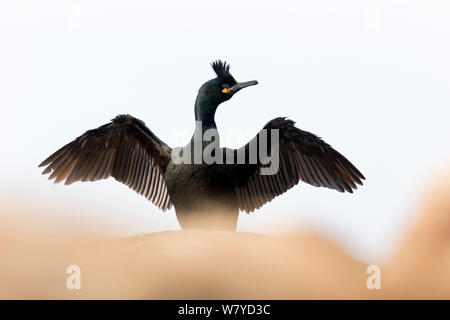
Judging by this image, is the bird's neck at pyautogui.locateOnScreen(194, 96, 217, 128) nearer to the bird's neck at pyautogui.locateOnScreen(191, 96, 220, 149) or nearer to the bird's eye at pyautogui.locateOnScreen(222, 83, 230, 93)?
the bird's neck at pyautogui.locateOnScreen(191, 96, 220, 149)

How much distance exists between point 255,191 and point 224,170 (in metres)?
0.78

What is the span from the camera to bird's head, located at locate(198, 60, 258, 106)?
6.63 m

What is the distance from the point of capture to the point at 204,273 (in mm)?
4578

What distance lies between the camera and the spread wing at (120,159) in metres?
6.92

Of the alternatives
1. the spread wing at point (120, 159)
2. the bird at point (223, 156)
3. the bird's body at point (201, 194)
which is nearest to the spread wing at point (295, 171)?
the bird at point (223, 156)

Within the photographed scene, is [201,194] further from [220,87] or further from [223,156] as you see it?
[220,87]

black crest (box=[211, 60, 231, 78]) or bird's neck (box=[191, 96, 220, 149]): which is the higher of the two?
black crest (box=[211, 60, 231, 78])

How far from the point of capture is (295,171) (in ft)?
23.1

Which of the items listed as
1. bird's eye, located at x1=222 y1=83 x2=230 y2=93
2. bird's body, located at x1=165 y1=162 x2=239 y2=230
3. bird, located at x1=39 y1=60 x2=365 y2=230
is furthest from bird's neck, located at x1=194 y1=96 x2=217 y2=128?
bird's body, located at x1=165 y1=162 x2=239 y2=230

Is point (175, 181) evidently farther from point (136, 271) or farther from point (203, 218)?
point (136, 271)

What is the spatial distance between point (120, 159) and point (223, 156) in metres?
1.37
